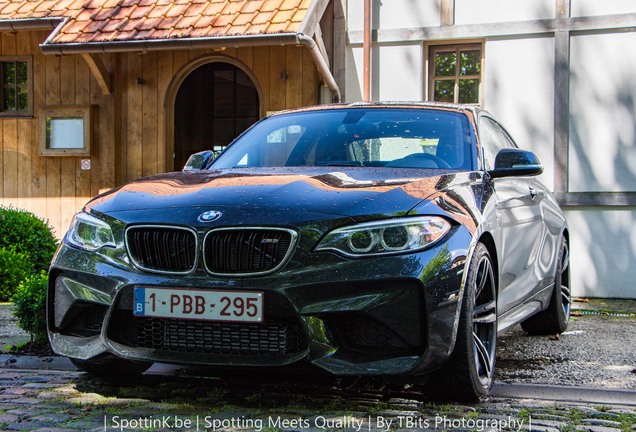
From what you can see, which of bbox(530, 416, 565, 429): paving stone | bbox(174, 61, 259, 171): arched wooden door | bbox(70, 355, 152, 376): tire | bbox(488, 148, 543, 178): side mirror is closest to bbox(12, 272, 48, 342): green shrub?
bbox(70, 355, 152, 376): tire

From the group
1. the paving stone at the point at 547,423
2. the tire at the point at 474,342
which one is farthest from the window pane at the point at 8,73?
the paving stone at the point at 547,423

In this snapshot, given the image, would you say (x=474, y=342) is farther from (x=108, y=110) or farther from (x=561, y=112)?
(x=108, y=110)

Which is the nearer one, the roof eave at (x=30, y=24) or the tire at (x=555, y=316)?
the tire at (x=555, y=316)

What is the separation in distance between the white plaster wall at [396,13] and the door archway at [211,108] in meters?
1.62

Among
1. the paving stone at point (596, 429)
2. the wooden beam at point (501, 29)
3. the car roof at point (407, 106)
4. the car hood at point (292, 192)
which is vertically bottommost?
the paving stone at point (596, 429)

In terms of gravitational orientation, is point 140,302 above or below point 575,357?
above

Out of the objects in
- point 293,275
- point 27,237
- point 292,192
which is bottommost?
point 27,237

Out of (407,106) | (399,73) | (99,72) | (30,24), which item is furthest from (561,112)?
(30,24)

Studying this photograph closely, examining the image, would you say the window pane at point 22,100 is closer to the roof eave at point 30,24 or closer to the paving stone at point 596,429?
the roof eave at point 30,24

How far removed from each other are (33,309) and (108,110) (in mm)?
6347

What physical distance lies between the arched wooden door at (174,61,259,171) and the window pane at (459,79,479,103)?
2.67 metres

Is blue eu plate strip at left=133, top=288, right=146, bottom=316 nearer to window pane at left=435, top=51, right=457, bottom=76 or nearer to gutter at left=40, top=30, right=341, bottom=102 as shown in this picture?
gutter at left=40, top=30, right=341, bottom=102

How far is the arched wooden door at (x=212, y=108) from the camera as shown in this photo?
1184cm

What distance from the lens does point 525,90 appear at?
410 inches
